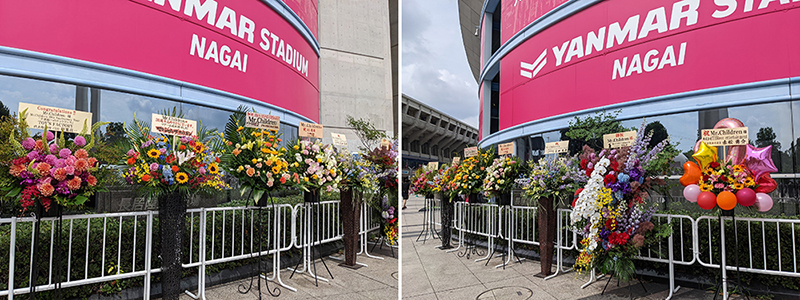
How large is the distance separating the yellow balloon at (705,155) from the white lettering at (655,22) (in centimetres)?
224

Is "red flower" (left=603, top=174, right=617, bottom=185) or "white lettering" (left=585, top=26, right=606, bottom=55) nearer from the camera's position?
"red flower" (left=603, top=174, right=617, bottom=185)

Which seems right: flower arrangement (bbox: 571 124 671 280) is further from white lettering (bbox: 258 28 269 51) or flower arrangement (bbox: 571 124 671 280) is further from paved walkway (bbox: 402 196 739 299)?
white lettering (bbox: 258 28 269 51)

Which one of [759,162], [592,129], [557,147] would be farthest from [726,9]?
[557,147]

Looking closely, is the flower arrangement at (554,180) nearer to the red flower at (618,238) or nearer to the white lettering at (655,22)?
the red flower at (618,238)

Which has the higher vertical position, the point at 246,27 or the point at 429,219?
the point at 246,27

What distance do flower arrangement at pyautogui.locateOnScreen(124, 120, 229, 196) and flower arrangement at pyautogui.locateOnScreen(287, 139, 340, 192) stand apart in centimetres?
65

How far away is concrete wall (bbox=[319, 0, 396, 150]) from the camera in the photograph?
4648 millimetres

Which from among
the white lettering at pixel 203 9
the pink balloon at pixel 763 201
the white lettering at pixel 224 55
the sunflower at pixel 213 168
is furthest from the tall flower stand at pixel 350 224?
the pink balloon at pixel 763 201

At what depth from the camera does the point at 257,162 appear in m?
2.47

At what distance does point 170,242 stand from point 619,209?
11.6 ft

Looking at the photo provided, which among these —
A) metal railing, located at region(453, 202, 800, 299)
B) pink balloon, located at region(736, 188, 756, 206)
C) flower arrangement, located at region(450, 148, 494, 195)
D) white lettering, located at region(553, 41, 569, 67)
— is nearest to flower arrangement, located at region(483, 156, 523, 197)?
flower arrangement, located at region(450, 148, 494, 195)

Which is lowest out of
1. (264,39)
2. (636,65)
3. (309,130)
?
(309,130)

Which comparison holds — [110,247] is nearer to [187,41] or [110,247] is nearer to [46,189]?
[46,189]

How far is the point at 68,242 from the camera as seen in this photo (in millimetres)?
2178
